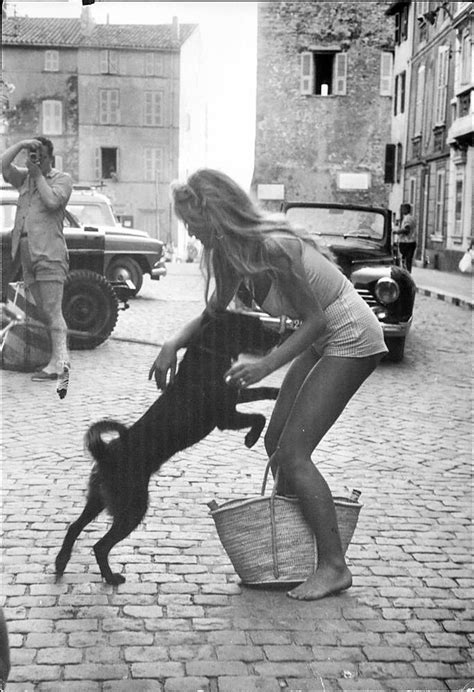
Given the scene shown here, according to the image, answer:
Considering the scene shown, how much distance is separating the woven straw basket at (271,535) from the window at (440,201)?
1868mm

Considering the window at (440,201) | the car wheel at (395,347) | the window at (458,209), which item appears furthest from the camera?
the window at (458,209)

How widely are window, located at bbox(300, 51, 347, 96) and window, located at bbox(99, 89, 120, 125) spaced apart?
65 centimetres

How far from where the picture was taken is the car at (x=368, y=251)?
4.17 m

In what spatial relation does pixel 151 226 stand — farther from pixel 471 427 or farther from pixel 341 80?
pixel 471 427

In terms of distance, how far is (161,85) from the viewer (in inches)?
147

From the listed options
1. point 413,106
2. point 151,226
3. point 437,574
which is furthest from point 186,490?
point 413,106

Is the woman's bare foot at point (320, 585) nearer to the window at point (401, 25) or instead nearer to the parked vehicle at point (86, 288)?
the parked vehicle at point (86, 288)

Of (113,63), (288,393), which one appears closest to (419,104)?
(113,63)

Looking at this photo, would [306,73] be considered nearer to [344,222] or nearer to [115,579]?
[344,222]

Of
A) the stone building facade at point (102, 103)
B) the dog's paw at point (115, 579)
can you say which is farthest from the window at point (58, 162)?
the dog's paw at point (115, 579)

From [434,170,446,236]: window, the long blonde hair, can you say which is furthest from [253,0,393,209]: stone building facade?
[434,170,446,236]: window

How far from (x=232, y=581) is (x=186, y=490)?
91cm

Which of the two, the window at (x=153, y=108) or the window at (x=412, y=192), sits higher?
the window at (x=153, y=108)

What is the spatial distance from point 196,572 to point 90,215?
137cm
